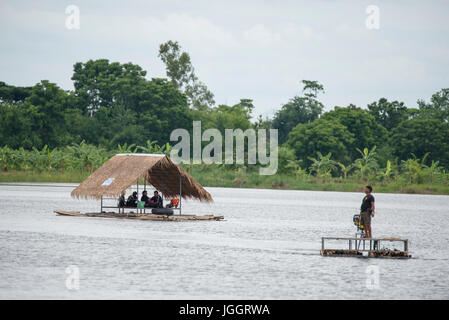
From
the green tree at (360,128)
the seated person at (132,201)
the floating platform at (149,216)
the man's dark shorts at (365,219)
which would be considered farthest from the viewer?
the green tree at (360,128)

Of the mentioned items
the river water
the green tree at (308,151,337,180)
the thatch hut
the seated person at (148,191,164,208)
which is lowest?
the river water

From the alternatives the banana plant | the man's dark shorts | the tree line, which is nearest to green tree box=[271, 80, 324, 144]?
the tree line

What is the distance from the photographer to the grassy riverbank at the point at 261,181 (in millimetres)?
58938

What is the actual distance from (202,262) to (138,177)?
8.70 metres

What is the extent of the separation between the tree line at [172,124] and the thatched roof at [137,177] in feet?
87.0

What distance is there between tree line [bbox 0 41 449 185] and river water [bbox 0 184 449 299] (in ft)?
93.1

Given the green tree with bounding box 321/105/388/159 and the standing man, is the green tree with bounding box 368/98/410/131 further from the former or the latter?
the standing man

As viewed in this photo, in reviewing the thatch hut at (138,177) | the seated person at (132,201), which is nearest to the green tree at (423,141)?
the thatch hut at (138,177)

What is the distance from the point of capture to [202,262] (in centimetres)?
2105

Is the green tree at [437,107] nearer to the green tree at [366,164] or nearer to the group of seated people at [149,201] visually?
the green tree at [366,164]

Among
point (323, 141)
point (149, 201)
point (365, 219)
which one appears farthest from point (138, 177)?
point (323, 141)

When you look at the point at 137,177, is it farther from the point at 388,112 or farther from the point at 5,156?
the point at 388,112

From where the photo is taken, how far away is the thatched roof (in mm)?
29609

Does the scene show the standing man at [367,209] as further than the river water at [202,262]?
Yes
